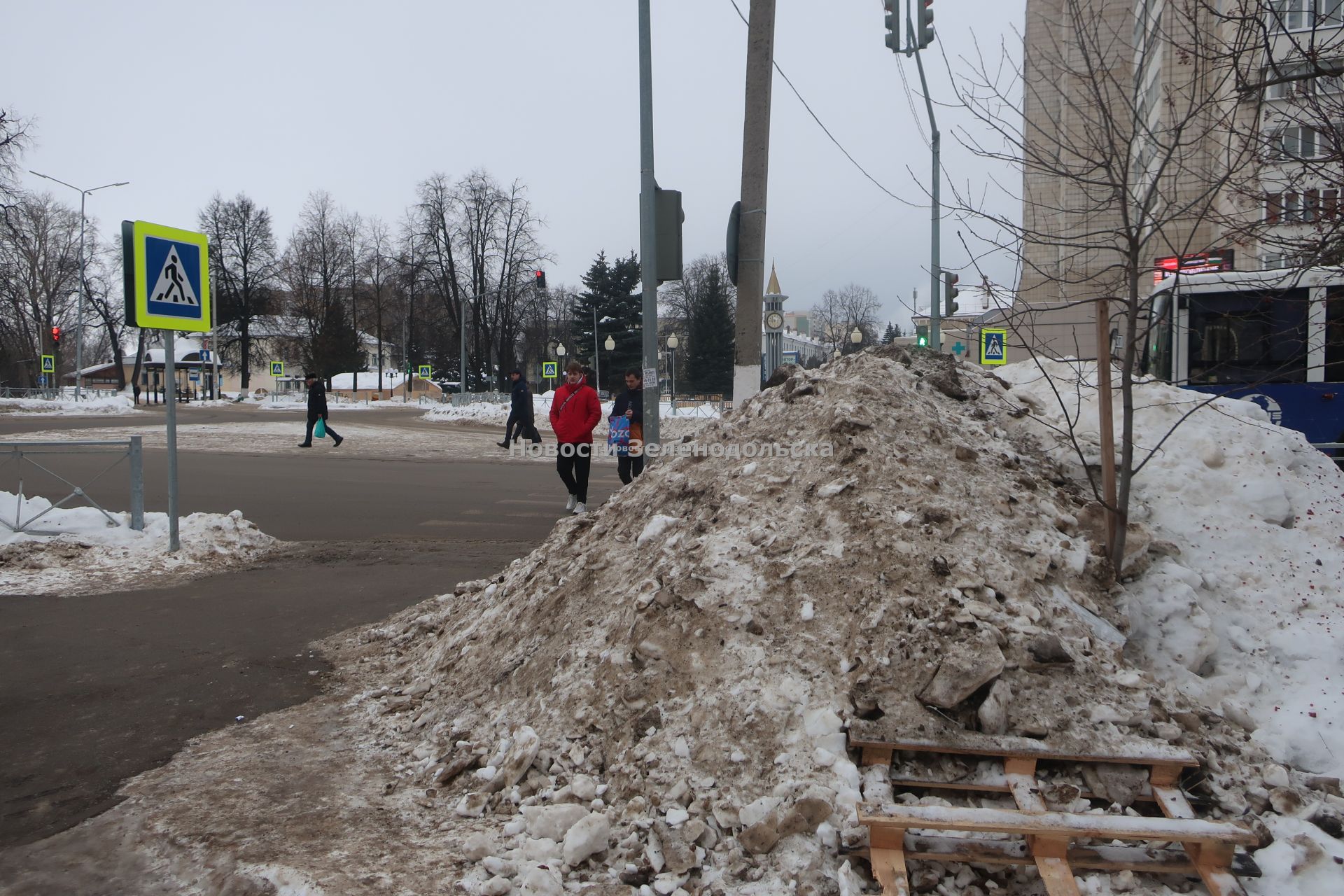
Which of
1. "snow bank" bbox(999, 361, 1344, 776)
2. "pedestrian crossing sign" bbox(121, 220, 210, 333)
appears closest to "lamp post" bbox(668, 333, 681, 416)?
"pedestrian crossing sign" bbox(121, 220, 210, 333)

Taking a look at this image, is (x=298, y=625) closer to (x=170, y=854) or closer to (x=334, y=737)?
(x=334, y=737)

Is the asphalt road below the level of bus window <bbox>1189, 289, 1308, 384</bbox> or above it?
below

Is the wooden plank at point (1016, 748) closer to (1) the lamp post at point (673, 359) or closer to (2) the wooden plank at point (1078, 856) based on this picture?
(2) the wooden plank at point (1078, 856)

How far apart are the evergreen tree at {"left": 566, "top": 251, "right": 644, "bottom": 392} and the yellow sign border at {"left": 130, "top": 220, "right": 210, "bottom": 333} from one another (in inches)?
1808

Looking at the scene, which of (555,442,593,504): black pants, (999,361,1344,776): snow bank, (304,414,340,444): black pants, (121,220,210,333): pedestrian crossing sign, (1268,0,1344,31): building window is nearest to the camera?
(999,361,1344,776): snow bank

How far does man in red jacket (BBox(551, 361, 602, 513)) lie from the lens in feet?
33.0

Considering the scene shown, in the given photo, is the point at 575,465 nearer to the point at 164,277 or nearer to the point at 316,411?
the point at 164,277

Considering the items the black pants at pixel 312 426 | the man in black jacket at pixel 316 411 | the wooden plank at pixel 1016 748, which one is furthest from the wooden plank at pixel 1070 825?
the black pants at pixel 312 426

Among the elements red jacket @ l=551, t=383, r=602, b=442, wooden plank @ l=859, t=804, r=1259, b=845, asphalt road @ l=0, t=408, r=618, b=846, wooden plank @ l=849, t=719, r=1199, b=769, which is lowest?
asphalt road @ l=0, t=408, r=618, b=846

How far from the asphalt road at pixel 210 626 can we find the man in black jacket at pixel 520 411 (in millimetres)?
5256

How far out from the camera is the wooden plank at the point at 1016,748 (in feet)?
10.7

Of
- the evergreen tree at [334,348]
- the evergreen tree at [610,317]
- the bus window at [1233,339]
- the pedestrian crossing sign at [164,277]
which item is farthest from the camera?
the evergreen tree at [334,348]

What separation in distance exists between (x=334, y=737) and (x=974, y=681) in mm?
3089

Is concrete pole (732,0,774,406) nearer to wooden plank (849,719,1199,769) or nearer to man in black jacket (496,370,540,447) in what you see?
wooden plank (849,719,1199,769)
